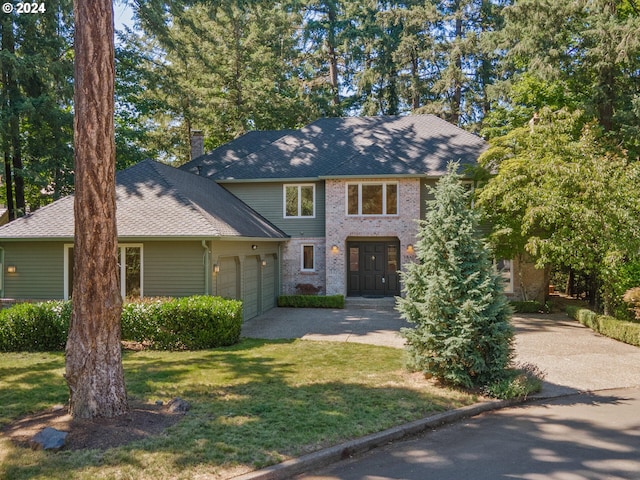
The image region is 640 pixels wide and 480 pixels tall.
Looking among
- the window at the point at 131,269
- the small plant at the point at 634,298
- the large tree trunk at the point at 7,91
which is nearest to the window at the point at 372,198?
the small plant at the point at 634,298

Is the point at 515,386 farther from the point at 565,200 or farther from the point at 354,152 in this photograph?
the point at 354,152

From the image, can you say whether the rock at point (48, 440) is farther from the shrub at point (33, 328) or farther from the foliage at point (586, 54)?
the foliage at point (586, 54)

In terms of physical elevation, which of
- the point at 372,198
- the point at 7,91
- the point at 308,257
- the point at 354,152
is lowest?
the point at 308,257

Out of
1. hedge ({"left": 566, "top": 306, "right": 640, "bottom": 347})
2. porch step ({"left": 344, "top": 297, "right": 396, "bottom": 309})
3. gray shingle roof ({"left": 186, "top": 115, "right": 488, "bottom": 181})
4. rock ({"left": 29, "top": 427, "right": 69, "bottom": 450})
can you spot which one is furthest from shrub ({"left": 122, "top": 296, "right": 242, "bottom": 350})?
hedge ({"left": 566, "top": 306, "right": 640, "bottom": 347})

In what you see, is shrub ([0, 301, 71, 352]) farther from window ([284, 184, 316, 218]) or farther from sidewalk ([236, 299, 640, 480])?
window ([284, 184, 316, 218])

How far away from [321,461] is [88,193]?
4446 millimetres

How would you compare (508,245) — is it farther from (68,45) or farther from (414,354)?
(68,45)

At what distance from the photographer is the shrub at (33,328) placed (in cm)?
1084

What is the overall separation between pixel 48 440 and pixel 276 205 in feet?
50.9

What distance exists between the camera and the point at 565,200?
1398cm

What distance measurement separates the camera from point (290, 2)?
31969 mm

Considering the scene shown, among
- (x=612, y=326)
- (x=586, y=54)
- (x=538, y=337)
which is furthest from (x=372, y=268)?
(x=586, y=54)

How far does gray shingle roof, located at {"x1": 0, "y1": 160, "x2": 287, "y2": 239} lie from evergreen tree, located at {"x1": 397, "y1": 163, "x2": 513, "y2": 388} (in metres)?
6.37

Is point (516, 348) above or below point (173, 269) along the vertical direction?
below
